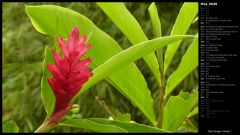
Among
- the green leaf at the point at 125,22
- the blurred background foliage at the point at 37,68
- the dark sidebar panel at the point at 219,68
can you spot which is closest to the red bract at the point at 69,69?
the green leaf at the point at 125,22

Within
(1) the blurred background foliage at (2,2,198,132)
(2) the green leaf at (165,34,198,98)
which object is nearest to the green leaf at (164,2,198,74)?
(2) the green leaf at (165,34,198,98)

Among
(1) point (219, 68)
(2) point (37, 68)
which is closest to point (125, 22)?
(1) point (219, 68)

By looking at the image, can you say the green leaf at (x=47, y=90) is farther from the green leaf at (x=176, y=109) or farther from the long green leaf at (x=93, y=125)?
the green leaf at (x=176, y=109)

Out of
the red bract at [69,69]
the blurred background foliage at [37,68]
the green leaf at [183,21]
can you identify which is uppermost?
the red bract at [69,69]

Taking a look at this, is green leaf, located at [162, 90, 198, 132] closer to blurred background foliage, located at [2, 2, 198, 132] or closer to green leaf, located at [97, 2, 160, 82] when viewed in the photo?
green leaf, located at [97, 2, 160, 82]

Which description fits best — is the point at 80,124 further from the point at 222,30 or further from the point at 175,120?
the point at 222,30

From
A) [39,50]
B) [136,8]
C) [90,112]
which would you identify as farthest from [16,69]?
[136,8]
